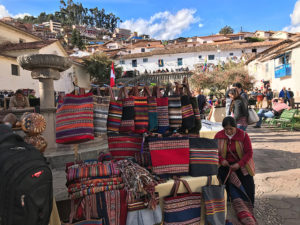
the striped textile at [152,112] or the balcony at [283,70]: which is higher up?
the balcony at [283,70]

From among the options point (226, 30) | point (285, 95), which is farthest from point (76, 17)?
point (285, 95)

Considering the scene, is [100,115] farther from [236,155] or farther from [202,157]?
[236,155]

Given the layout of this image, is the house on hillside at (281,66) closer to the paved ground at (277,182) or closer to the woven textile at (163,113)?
the paved ground at (277,182)

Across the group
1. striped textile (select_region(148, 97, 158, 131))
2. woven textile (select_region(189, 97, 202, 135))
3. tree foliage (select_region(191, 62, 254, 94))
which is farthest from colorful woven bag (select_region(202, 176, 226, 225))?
tree foliage (select_region(191, 62, 254, 94))

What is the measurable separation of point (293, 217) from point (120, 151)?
7.75ft

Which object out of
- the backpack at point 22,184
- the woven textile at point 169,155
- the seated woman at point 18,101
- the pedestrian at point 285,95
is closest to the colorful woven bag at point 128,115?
the woven textile at point 169,155

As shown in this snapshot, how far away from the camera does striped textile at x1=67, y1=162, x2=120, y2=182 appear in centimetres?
193

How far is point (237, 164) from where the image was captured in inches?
114

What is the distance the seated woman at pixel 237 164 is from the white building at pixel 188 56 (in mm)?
34544

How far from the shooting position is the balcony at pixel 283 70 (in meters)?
20.5

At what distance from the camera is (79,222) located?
181 centimetres

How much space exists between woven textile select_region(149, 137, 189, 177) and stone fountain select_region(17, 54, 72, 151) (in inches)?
106

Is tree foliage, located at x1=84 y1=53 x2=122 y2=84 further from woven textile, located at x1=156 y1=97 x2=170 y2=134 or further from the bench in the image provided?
woven textile, located at x1=156 y1=97 x2=170 y2=134

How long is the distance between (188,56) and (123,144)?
36664mm
